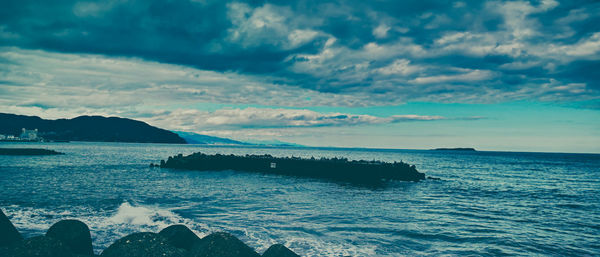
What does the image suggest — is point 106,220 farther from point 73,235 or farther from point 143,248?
point 143,248

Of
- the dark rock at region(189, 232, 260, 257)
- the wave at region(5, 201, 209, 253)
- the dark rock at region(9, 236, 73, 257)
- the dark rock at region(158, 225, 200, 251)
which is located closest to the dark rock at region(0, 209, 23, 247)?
the wave at region(5, 201, 209, 253)

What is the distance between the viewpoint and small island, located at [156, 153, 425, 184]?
39.9 metres

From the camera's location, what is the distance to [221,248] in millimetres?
7668

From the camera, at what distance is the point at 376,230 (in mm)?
13797

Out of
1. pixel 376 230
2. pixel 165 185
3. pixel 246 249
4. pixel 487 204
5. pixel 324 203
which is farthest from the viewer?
pixel 165 185

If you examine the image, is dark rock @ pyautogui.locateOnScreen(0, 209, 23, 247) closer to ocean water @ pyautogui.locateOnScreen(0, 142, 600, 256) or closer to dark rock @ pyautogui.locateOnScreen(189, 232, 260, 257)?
ocean water @ pyautogui.locateOnScreen(0, 142, 600, 256)

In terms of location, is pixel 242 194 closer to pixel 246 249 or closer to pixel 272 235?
pixel 272 235

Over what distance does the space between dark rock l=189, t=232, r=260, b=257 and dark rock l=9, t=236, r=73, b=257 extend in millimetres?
2826

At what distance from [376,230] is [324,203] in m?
6.78

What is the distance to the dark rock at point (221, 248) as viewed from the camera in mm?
7613

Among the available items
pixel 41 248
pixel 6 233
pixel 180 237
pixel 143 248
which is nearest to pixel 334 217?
pixel 180 237

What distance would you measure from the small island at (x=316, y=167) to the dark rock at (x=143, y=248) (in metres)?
30.0

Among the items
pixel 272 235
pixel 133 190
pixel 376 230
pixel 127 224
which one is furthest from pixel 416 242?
pixel 133 190

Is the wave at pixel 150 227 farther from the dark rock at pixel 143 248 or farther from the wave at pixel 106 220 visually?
the dark rock at pixel 143 248
